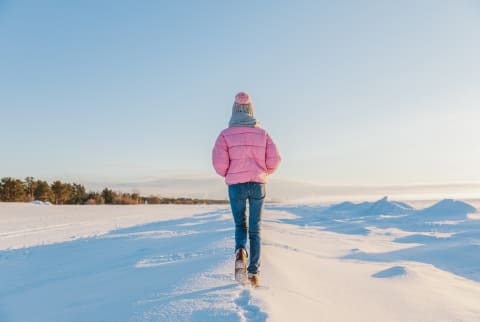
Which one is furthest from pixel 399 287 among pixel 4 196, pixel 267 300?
pixel 4 196

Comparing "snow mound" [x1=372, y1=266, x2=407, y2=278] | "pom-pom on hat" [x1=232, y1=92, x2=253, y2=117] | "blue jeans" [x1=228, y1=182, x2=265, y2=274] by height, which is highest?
"pom-pom on hat" [x1=232, y1=92, x2=253, y2=117]

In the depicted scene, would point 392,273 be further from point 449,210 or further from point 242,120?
point 449,210

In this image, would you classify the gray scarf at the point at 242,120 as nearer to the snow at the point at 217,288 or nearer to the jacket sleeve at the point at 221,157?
the jacket sleeve at the point at 221,157

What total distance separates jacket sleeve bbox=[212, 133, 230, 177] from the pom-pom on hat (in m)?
0.34

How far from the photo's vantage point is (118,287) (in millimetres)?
3365

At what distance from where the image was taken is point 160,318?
2.24 metres

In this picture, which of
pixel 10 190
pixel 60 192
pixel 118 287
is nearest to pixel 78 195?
pixel 60 192

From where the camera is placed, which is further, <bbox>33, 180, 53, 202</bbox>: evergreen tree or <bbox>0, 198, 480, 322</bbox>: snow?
<bbox>33, 180, 53, 202</bbox>: evergreen tree

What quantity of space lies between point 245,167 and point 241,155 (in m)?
0.12

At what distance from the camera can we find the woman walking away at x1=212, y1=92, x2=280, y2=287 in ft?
10.6

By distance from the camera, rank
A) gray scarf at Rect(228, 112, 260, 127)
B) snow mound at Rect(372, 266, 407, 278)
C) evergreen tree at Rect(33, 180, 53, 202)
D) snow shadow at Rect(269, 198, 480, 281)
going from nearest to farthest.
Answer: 1. gray scarf at Rect(228, 112, 260, 127)
2. snow mound at Rect(372, 266, 407, 278)
3. snow shadow at Rect(269, 198, 480, 281)
4. evergreen tree at Rect(33, 180, 53, 202)

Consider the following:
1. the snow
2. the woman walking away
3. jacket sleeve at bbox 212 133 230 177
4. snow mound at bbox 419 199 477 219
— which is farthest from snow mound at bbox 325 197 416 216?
jacket sleeve at bbox 212 133 230 177

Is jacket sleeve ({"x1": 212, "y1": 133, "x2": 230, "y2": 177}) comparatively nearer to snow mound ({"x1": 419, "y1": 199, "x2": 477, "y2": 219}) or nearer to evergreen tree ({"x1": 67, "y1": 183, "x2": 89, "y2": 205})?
snow mound ({"x1": 419, "y1": 199, "x2": 477, "y2": 219})

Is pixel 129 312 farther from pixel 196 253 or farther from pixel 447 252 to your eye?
pixel 447 252
